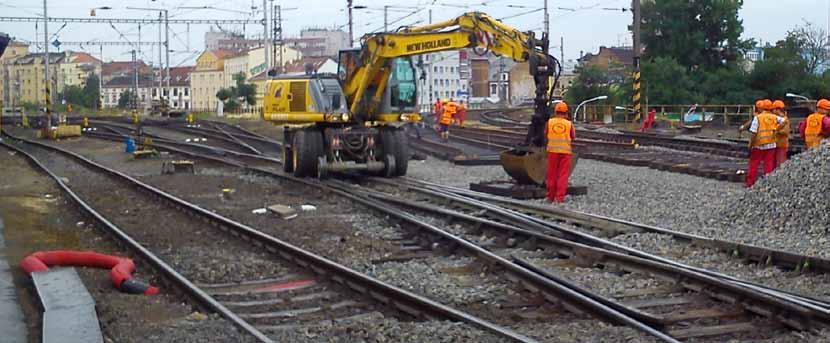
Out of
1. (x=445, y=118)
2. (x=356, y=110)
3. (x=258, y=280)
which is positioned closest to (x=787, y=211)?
(x=258, y=280)

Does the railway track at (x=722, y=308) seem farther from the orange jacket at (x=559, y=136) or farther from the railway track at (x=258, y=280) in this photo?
the orange jacket at (x=559, y=136)

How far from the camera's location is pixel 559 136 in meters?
15.2

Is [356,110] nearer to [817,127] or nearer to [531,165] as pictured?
[531,165]

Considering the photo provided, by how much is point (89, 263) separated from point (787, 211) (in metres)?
7.47

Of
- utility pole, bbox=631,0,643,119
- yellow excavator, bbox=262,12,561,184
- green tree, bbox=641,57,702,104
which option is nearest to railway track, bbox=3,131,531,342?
yellow excavator, bbox=262,12,561,184

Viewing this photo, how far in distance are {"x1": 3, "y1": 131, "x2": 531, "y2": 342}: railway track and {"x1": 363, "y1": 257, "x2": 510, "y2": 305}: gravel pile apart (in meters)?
0.44

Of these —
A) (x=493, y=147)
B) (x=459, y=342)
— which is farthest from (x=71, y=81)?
(x=459, y=342)

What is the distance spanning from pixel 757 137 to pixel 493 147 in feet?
40.0


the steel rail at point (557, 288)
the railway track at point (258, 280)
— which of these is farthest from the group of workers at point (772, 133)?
the railway track at point (258, 280)

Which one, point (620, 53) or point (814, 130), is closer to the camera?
point (814, 130)

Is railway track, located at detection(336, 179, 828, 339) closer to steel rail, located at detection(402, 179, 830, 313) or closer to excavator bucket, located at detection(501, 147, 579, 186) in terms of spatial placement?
steel rail, located at detection(402, 179, 830, 313)

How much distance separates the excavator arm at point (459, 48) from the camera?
15969mm

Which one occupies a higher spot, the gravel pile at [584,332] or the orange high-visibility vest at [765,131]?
the orange high-visibility vest at [765,131]

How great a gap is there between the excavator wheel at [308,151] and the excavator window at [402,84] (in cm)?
162
